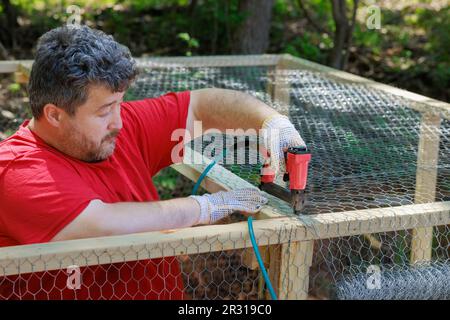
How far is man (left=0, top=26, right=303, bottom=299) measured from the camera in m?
1.90

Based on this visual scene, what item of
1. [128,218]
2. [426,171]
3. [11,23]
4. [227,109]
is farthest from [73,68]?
[11,23]

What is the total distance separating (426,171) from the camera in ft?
8.09

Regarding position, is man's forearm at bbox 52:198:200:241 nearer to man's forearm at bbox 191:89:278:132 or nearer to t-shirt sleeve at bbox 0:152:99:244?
t-shirt sleeve at bbox 0:152:99:244

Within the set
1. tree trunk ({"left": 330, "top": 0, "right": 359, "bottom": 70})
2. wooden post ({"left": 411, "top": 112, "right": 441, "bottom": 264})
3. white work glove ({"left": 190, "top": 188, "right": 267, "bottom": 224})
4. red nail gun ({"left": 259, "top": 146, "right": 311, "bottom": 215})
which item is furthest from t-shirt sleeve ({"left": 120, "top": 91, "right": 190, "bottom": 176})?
tree trunk ({"left": 330, "top": 0, "right": 359, "bottom": 70})

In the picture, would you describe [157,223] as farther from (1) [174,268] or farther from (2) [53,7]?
(2) [53,7]

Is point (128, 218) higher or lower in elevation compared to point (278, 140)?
lower

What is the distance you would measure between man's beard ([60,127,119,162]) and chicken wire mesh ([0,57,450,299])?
0.33 metres

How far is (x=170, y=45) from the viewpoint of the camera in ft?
21.0

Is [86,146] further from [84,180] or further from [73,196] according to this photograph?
[73,196]

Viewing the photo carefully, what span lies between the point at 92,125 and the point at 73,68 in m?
0.17

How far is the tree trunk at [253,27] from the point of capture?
5633 mm

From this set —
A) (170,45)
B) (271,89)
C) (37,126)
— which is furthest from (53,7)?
(37,126)

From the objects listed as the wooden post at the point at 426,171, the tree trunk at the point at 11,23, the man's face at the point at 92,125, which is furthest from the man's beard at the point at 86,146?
the tree trunk at the point at 11,23

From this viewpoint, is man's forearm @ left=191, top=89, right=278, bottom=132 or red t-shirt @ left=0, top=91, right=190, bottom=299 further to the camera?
man's forearm @ left=191, top=89, right=278, bottom=132
